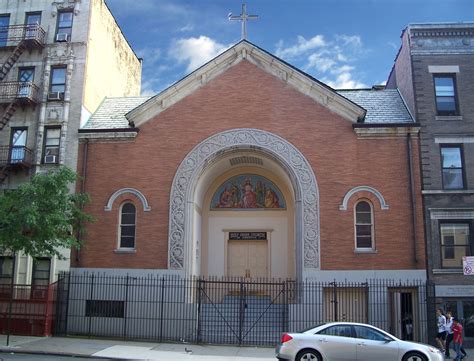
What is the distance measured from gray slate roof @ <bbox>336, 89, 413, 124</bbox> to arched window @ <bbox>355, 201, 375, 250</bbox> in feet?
13.3

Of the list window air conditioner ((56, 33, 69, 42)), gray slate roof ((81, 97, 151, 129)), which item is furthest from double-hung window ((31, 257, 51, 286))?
window air conditioner ((56, 33, 69, 42))

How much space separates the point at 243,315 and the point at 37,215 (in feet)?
28.6

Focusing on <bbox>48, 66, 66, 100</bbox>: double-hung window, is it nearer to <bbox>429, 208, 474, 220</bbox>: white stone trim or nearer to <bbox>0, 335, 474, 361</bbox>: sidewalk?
<bbox>0, 335, 474, 361</bbox>: sidewalk

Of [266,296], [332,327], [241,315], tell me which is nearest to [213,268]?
[266,296]

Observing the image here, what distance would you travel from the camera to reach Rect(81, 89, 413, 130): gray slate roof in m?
24.5

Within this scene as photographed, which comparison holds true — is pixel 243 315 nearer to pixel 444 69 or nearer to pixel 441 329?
pixel 441 329

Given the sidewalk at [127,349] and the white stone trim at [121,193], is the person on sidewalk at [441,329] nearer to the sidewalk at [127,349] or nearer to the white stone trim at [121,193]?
the sidewalk at [127,349]

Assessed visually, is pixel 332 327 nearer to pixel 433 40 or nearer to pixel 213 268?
pixel 213 268

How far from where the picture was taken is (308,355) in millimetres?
14531

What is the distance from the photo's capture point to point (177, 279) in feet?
74.2

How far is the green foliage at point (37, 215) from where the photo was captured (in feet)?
61.9

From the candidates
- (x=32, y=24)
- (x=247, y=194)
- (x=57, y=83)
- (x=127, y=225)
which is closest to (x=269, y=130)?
(x=247, y=194)

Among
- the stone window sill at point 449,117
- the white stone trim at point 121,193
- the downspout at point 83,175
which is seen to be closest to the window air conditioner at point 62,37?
the downspout at point 83,175

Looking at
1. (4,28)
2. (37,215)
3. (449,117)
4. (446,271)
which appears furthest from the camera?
(4,28)
